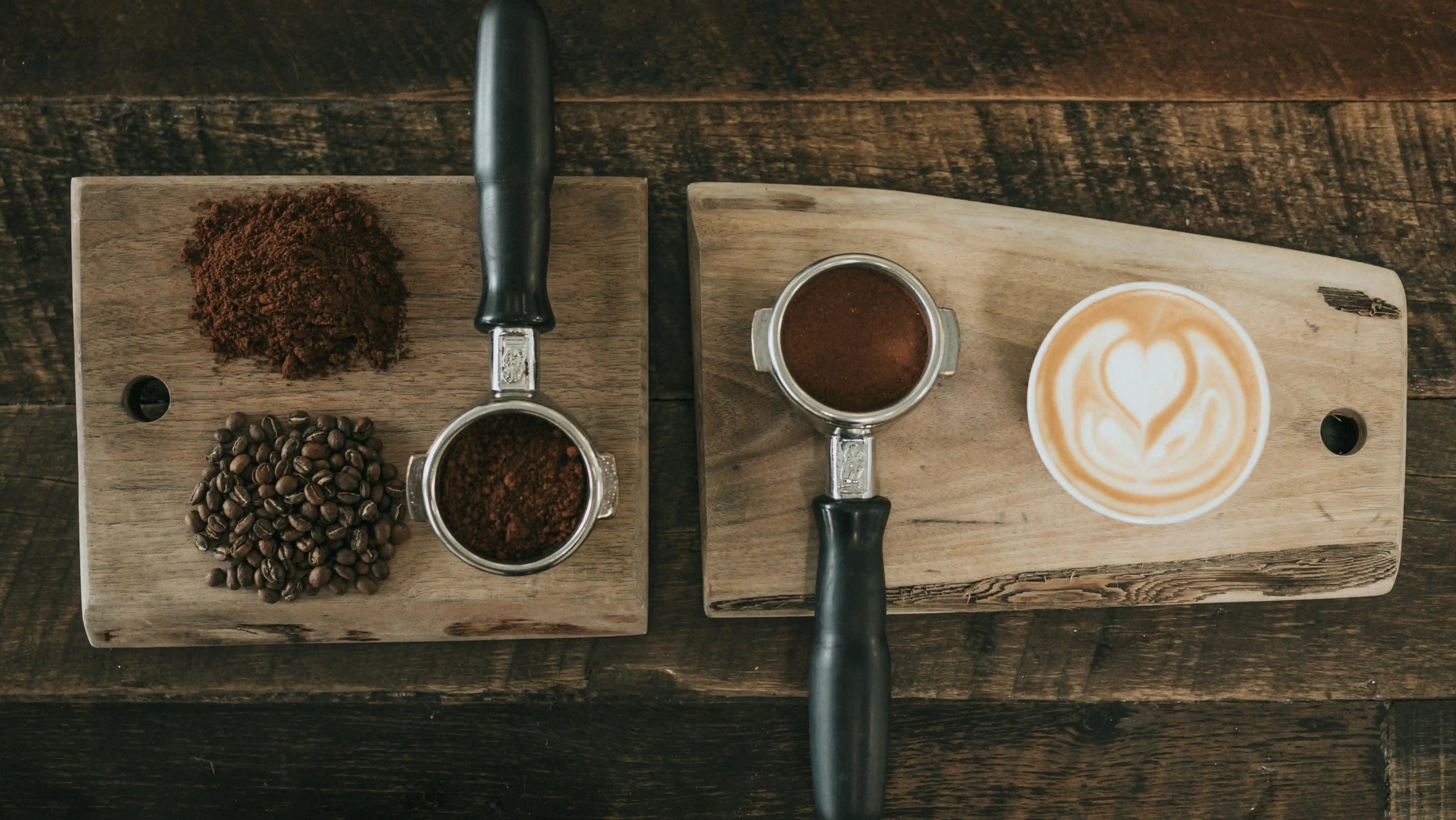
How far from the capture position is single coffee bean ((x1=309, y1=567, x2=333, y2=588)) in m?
1.02

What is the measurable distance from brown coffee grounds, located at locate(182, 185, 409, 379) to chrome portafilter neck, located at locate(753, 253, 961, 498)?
0.46 metres

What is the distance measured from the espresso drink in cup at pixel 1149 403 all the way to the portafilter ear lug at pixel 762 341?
Result: 0.32m

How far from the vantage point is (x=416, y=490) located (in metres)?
0.95

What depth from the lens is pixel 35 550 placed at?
1.16m

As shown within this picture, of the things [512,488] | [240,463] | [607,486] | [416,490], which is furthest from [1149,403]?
[240,463]

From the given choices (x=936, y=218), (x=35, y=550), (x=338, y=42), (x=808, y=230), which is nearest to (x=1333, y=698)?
(x=936, y=218)

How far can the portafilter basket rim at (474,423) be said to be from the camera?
907 millimetres

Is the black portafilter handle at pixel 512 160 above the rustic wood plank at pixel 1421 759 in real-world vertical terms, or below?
above

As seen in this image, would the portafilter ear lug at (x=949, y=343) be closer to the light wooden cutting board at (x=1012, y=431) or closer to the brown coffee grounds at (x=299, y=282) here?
the light wooden cutting board at (x=1012, y=431)

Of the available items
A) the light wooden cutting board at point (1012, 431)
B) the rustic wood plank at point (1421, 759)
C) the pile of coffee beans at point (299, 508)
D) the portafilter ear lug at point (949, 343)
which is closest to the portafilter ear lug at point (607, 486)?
the light wooden cutting board at point (1012, 431)

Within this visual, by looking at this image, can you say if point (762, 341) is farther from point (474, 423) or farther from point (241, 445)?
point (241, 445)

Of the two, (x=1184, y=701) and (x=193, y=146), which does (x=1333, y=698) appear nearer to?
(x=1184, y=701)

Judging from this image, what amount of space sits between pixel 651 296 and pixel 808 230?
23 centimetres

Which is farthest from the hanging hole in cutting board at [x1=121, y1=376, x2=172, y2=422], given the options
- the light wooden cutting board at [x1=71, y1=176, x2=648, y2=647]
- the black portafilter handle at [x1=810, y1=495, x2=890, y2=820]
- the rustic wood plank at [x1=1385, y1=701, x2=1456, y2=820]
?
the rustic wood plank at [x1=1385, y1=701, x2=1456, y2=820]
